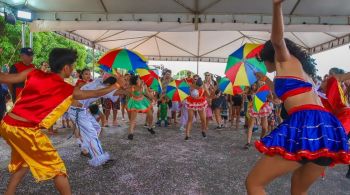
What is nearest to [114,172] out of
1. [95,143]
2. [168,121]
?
[95,143]

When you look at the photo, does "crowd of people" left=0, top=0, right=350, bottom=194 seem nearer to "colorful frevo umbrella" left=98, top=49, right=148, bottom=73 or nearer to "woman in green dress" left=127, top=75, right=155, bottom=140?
"colorful frevo umbrella" left=98, top=49, right=148, bottom=73

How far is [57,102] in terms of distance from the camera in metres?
2.62

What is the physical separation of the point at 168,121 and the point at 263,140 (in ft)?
26.0

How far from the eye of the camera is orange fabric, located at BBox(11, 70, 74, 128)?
256cm

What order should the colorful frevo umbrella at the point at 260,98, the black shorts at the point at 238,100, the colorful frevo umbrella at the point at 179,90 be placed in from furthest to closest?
the black shorts at the point at 238,100
the colorful frevo umbrella at the point at 179,90
the colorful frevo umbrella at the point at 260,98

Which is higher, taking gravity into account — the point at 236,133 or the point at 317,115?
the point at 317,115

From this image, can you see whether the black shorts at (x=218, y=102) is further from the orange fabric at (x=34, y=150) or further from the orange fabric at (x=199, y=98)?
the orange fabric at (x=34, y=150)

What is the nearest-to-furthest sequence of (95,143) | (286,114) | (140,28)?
(286,114) < (95,143) < (140,28)

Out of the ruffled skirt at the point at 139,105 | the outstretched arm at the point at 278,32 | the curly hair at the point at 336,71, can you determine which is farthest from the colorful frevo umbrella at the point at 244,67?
the ruffled skirt at the point at 139,105

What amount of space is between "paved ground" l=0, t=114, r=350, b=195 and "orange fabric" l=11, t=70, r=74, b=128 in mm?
1325

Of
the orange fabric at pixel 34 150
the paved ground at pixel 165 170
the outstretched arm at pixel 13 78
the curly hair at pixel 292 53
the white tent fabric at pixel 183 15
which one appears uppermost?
the white tent fabric at pixel 183 15

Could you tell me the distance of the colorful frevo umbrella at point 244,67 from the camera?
455cm

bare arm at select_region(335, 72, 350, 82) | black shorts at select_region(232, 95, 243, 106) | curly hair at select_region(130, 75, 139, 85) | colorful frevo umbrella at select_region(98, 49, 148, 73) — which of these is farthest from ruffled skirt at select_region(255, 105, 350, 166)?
black shorts at select_region(232, 95, 243, 106)

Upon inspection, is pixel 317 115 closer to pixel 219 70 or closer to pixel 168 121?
pixel 168 121
